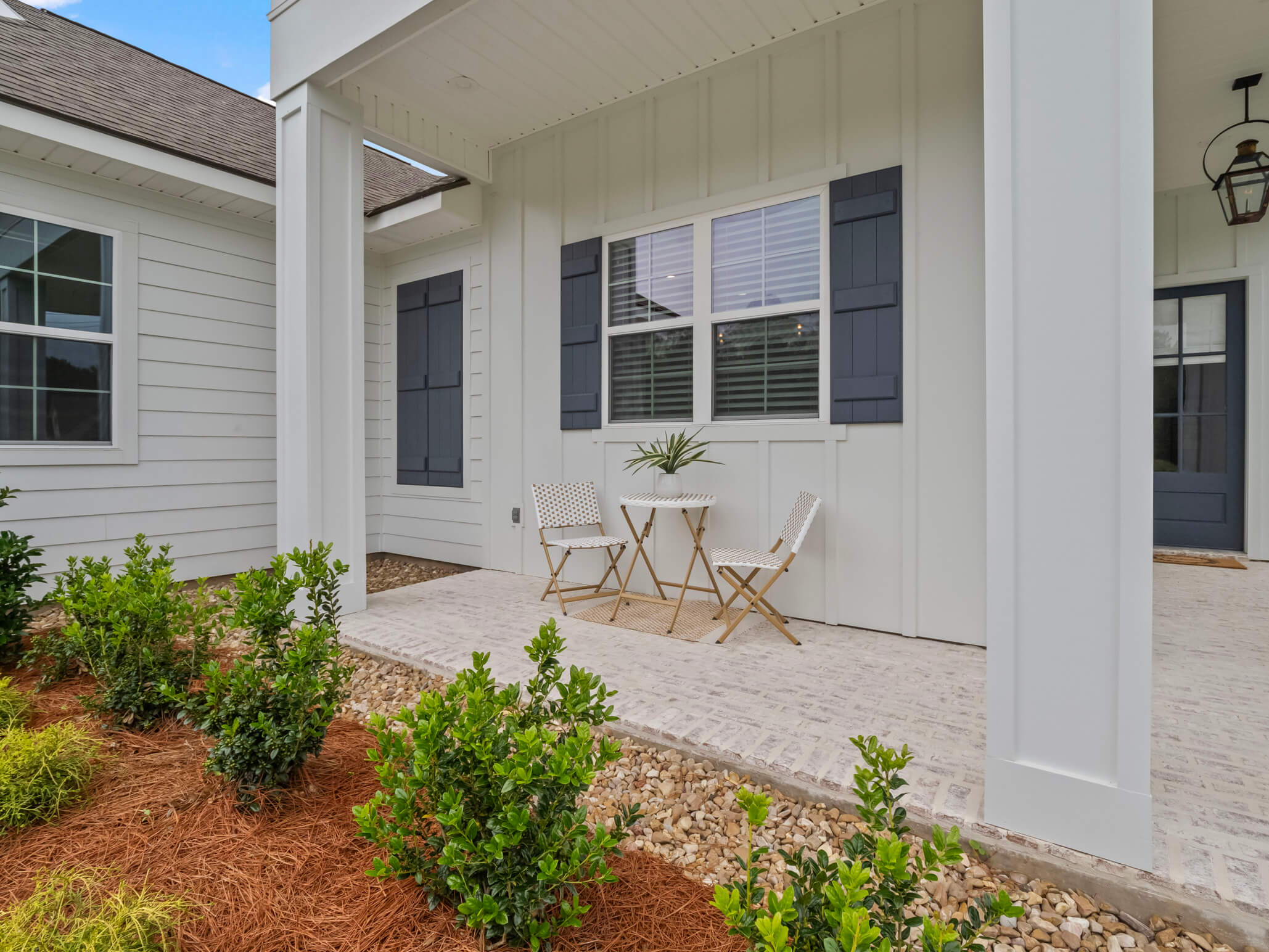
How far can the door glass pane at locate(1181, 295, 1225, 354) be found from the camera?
5.55 metres

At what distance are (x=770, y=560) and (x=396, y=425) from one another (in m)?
4.16

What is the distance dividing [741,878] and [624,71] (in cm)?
432

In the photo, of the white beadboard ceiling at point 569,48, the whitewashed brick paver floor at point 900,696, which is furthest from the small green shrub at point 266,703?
the white beadboard ceiling at point 569,48

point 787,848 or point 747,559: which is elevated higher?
point 747,559

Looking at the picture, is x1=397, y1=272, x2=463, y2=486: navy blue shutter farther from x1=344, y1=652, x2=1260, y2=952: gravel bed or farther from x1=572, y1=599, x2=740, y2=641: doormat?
x1=344, y1=652, x2=1260, y2=952: gravel bed

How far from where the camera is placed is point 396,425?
19.6 feet

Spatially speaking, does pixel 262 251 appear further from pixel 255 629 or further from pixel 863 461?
pixel 863 461

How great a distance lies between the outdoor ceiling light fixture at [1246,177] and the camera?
3592 mm

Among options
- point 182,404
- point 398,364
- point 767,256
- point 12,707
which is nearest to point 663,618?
point 767,256

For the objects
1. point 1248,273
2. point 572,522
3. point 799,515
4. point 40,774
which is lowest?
point 40,774

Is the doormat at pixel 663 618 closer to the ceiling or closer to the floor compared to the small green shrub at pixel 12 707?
closer to the floor

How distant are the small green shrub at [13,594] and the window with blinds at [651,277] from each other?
3.46m

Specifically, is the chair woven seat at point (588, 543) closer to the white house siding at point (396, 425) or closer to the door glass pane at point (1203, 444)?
the white house siding at point (396, 425)

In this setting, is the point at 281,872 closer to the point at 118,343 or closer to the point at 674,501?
the point at 674,501
